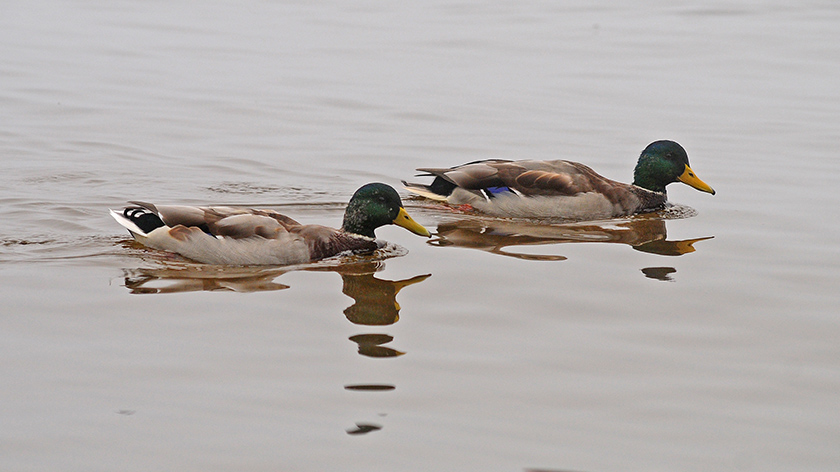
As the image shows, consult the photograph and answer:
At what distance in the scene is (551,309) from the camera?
667cm

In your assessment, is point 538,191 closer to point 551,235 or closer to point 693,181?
point 551,235

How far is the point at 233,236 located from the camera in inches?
299

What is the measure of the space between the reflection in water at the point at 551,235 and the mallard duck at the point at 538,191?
156 millimetres

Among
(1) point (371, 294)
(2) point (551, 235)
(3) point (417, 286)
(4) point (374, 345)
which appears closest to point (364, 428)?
(4) point (374, 345)

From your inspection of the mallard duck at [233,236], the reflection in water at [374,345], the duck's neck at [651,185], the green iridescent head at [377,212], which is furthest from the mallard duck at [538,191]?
the reflection in water at [374,345]

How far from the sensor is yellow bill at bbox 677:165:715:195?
32.7ft

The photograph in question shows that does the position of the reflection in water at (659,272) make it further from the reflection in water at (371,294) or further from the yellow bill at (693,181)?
the yellow bill at (693,181)

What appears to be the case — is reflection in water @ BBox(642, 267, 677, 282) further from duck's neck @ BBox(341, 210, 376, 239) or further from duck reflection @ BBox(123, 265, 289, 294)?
duck reflection @ BBox(123, 265, 289, 294)

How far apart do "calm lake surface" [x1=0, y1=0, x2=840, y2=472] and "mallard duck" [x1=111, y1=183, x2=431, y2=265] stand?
0.56ft

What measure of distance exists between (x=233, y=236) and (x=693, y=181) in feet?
14.9

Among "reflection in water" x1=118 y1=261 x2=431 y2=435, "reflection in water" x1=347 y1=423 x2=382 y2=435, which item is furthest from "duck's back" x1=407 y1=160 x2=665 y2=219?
"reflection in water" x1=347 y1=423 x2=382 y2=435

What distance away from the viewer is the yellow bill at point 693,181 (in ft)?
32.7

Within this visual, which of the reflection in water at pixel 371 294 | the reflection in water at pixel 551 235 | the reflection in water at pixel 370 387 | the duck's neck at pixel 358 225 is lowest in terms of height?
the reflection in water at pixel 370 387

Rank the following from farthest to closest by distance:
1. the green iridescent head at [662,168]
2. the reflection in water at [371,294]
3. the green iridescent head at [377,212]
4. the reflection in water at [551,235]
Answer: the green iridescent head at [662,168] → the reflection in water at [551,235] → the green iridescent head at [377,212] → the reflection in water at [371,294]
